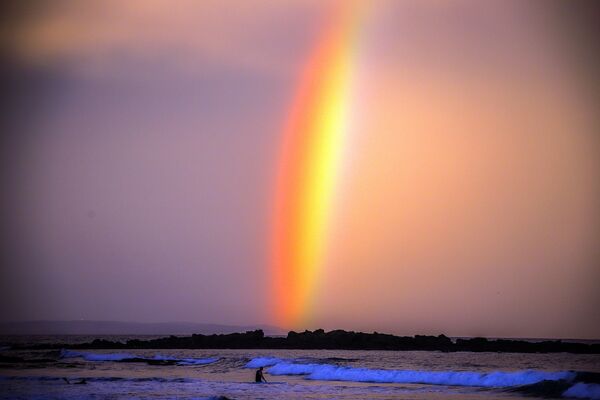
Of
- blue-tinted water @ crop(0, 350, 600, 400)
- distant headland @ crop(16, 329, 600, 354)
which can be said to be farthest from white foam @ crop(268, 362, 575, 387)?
distant headland @ crop(16, 329, 600, 354)

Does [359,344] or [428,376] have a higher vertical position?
[359,344]

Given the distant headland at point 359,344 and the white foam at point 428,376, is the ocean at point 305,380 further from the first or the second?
the distant headland at point 359,344

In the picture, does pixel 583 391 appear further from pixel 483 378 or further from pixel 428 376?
pixel 428 376

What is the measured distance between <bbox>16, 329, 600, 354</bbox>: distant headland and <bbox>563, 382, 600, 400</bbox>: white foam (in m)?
31.7

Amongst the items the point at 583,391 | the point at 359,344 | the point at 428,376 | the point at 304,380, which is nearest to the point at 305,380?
the point at 304,380

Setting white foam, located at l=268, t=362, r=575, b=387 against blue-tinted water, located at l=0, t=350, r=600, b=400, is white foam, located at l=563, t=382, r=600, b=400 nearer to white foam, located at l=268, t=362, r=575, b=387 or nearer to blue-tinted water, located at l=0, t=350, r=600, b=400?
blue-tinted water, located at l=0, t=350, r=600, b=400

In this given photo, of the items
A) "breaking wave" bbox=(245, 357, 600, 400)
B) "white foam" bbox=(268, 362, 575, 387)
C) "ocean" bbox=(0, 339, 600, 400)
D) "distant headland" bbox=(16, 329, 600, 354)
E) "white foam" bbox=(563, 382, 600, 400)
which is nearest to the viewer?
"white foam" bbox=(563, 382, 600, 400)

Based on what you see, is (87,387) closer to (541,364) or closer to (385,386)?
(385,386)

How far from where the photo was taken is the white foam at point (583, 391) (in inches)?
1195

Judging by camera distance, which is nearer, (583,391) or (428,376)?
(583,391)

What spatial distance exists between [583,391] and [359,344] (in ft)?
139

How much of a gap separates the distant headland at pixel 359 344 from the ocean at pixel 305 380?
14.7 m

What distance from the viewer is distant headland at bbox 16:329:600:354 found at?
65.6m

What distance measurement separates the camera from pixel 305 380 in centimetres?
3850
